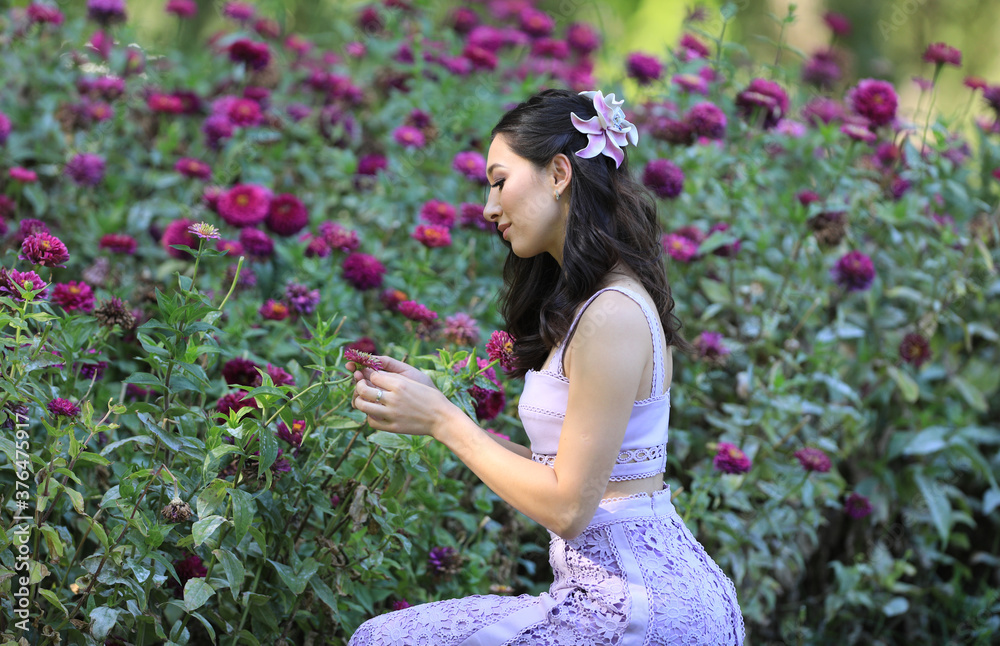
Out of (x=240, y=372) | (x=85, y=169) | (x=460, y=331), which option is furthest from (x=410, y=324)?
(x=85, y=169)

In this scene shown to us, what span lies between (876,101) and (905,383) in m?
0.91

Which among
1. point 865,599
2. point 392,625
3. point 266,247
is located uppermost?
point 266,247

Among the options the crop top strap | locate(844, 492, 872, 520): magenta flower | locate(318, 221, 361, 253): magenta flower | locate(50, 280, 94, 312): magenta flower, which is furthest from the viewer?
locate(844, 492, 872, 520): magenta flower

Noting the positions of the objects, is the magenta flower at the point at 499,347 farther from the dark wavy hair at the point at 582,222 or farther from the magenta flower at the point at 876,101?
the magenta flower at the point at 876,101

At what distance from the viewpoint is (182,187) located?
3.11 m

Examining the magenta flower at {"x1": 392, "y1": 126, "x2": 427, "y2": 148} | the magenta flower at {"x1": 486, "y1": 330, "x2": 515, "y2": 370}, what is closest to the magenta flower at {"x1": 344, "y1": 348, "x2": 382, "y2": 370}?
the magenta flower at {"x1": 486, "y1": 330, "x2": 515, "y2": 370}

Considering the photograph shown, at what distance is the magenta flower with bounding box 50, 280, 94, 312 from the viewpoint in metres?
1.83

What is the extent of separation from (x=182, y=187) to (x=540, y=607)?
2226 millimetres

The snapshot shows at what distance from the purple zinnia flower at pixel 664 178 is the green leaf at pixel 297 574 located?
1.63m

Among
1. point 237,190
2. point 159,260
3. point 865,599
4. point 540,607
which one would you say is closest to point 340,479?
point 540,607

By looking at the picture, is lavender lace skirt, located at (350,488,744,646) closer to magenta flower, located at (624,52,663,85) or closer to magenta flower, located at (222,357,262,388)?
magenta flower, located at (222,357,262,388)

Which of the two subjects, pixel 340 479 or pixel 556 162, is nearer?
pixel 556 162

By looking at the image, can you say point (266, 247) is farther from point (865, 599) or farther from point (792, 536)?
point (865, 599)

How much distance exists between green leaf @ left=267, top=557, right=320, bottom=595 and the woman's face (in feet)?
2.39
